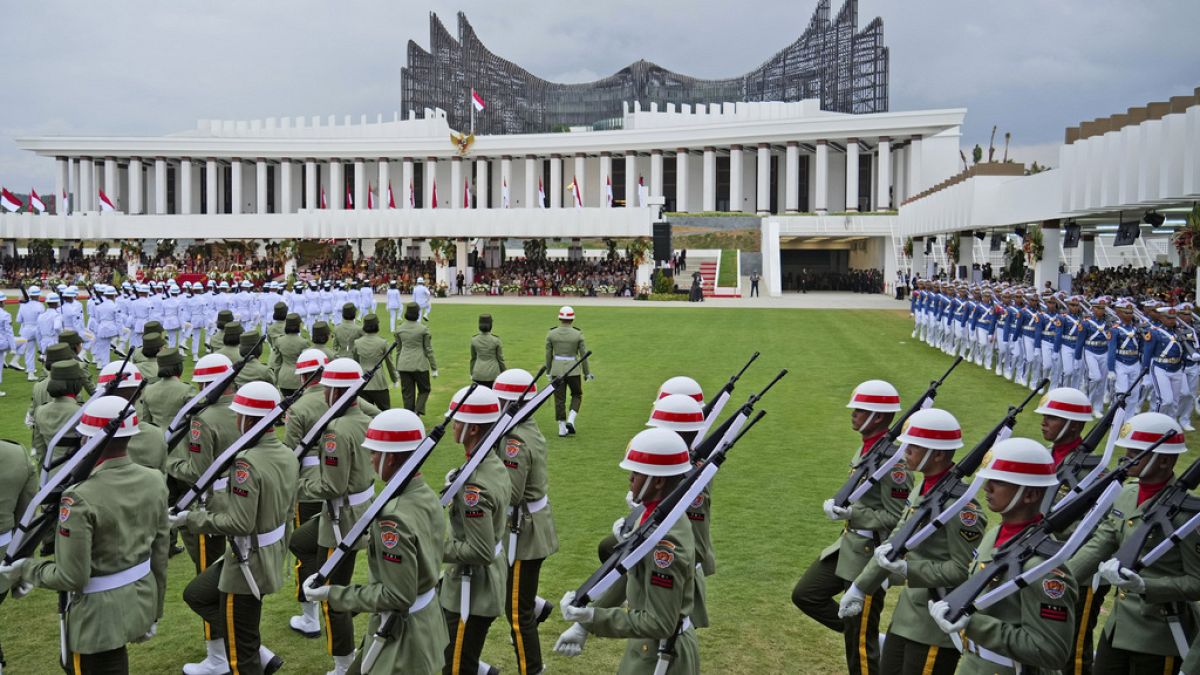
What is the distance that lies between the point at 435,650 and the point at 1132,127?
67.0 ft

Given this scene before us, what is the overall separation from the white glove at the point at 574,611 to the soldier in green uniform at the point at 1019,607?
1459 mm

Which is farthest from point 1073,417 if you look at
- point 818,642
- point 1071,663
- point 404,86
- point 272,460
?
point 404,86

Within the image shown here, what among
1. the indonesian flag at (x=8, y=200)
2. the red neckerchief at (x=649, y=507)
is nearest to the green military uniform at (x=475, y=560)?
the red neckerchief at (x=649, y=507)

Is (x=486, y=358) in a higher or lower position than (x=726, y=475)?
higher

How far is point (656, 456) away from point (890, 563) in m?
1.29

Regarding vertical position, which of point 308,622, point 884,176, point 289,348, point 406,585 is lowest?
point 308,622

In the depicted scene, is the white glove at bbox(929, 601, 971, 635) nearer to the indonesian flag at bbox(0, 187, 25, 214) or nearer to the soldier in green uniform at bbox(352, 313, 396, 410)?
the soldier in green uniform at bbox(352, 313, 396, 410)

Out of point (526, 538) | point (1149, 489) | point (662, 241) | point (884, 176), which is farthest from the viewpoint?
point (884, 176)

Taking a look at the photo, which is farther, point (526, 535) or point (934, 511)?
point (526, 535)

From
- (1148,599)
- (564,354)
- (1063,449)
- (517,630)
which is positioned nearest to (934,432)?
(1148,599)

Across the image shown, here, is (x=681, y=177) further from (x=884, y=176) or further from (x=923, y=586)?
(x=923, y=586)

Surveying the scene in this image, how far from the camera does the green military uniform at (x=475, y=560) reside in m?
5.45

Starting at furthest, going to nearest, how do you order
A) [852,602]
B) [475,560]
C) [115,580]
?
[475,560] < [852,602] < [115,580]

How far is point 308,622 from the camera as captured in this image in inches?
281
